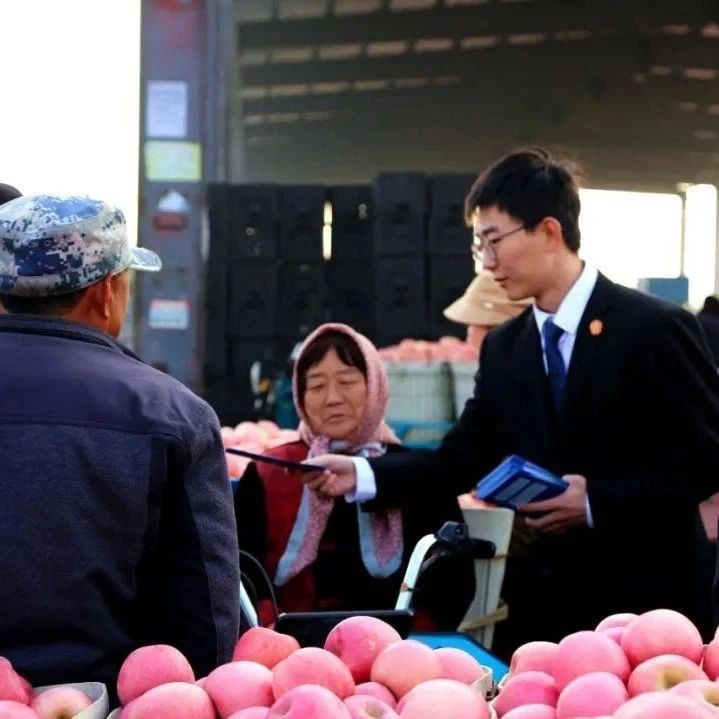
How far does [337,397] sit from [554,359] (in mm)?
642

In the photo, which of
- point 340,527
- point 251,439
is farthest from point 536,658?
point 251,439

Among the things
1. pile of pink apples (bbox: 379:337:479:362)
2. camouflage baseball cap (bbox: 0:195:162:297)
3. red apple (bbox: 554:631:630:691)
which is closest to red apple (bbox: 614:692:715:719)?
red apple (bbox: 554:631:630:691)

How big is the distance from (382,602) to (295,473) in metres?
0.39

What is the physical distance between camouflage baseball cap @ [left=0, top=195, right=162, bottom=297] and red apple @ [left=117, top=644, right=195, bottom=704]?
521 mm

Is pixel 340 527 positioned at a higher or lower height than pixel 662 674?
lower

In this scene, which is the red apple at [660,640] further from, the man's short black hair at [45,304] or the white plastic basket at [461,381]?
the white plastic basket at [461,381]

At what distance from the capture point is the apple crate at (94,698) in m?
1.34

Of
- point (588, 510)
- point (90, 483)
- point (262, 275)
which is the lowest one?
point (588, 510)

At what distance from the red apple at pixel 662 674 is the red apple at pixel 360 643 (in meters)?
0.29

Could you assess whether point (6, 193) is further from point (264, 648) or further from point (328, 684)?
point (328, 684)

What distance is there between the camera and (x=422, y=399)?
5309mm

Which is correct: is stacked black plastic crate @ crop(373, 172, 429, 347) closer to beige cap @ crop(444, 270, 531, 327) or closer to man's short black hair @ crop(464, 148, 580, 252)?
beige cap @ crop(444, 270, 531, 327)

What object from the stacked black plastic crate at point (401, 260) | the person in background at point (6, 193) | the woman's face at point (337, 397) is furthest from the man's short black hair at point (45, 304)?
the stacked black plastic crate at point (401, 260)

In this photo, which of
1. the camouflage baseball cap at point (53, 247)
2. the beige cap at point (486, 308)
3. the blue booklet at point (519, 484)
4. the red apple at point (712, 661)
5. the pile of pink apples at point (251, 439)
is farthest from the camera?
the beige cap at point (486, 308)
